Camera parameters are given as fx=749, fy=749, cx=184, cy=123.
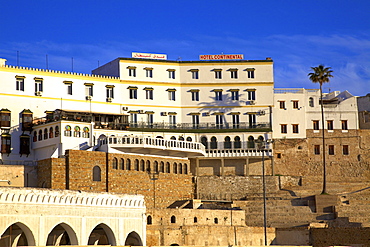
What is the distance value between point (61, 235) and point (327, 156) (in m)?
33.9

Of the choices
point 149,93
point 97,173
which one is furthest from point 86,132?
point 149,93

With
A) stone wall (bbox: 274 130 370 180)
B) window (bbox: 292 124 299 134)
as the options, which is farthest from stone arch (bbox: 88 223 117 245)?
window (bbox: 292 124 299 134)

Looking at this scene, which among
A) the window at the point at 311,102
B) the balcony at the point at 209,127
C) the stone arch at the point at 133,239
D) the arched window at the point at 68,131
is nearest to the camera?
the stone arch at the point at 133,239

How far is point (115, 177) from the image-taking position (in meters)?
66.0

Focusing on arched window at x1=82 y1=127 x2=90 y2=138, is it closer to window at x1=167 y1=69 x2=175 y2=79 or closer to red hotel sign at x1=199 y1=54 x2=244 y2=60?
window at x1=167 y1=69 x2=175 y2=79

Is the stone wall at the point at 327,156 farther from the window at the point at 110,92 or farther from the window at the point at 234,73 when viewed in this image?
the window at the point at 110,92

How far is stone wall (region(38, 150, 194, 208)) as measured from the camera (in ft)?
205

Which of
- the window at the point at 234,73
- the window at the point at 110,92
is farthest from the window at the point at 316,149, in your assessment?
the window at the point at 110,92

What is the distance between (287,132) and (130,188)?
2005 centimetres

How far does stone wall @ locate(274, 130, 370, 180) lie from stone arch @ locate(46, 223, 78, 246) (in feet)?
90.7

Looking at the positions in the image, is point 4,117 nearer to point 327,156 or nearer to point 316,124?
point 316,124

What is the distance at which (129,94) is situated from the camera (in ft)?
251

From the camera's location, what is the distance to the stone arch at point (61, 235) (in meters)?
50.7

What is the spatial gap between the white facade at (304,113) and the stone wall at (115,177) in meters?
12.2
